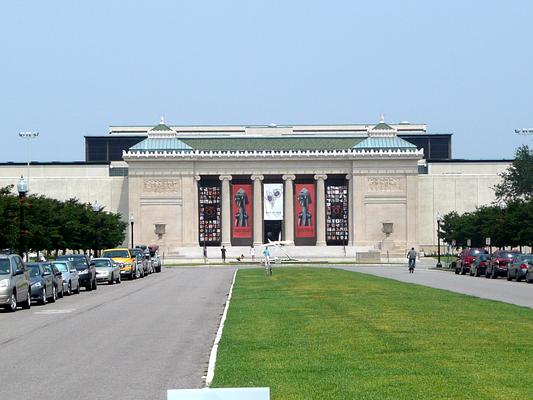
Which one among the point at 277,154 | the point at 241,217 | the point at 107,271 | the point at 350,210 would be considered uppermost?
the point at 277,154

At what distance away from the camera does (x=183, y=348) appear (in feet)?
74.2

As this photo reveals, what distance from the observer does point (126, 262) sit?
71125mm

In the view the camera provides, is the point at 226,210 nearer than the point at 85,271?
No

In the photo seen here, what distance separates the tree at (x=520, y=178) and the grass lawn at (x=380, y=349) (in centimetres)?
10191

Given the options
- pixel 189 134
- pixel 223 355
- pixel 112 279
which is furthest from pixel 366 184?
pixel 223 355

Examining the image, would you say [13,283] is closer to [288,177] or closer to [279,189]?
[279,189]

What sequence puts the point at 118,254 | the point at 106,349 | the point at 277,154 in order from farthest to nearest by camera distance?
the point at 277,154 < the point at 118,254 < the point at 106,349

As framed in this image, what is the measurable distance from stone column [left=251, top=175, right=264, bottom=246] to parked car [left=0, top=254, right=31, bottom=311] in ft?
399

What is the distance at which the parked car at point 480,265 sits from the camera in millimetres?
71250

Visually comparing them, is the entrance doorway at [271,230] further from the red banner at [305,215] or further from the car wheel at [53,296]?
the car wheel at [53,296]

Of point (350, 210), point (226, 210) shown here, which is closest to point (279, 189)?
point (226, 210)

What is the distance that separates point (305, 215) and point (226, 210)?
10703 millimetres

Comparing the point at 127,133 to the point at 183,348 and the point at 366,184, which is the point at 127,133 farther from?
the point at 183,348

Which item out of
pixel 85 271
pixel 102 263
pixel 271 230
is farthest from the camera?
pixel 271 230
